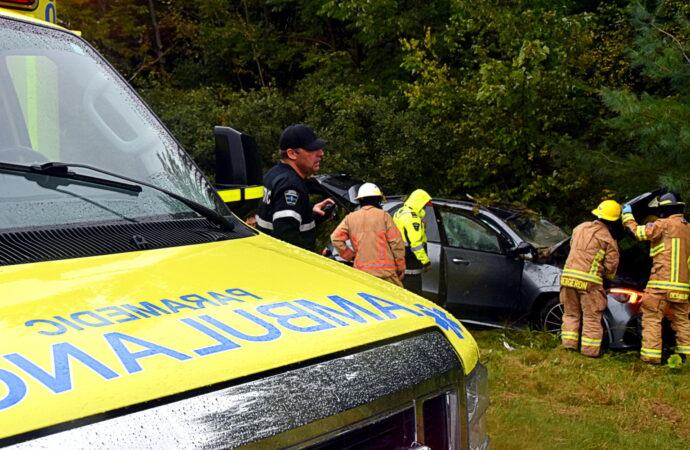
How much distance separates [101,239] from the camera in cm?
216

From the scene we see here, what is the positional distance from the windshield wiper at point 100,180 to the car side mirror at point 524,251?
6.48m

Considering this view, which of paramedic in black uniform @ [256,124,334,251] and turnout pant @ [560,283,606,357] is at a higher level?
paramedic in black uniform @ [256,124,334,251]

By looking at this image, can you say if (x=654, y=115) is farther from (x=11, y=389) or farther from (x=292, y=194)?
(x=11, y=389)

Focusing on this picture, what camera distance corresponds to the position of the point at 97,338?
5.19 ft

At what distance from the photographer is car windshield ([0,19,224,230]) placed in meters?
2.24

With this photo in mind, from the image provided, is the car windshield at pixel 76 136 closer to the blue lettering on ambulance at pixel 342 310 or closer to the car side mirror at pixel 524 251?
the blue lettering on ambulance at pixel 342 310

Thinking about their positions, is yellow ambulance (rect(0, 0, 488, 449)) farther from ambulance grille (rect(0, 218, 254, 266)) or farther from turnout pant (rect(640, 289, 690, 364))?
turnout pant (rect(640, 289, 690, 364))

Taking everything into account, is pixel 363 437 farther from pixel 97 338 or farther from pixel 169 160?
pixel 169 160

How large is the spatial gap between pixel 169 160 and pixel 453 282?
259 inches

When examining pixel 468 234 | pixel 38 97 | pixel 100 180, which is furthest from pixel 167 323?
pixel 468 234

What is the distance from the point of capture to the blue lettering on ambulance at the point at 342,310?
1917 mm

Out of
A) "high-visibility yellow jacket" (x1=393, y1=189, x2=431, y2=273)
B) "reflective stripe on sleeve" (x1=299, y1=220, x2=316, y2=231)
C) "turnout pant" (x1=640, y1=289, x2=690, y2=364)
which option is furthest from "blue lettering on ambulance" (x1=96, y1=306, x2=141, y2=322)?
"turnout pant" (x1=640, y1=289, x2=690, y2=364)

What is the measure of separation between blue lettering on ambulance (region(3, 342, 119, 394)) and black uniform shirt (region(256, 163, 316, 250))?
3.69 meters

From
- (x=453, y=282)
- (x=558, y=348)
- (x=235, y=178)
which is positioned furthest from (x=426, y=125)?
(x=235, y=178)
